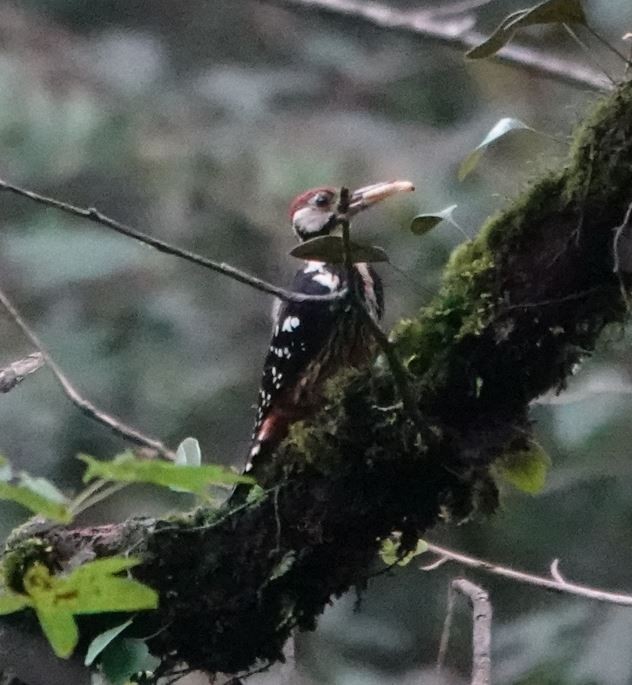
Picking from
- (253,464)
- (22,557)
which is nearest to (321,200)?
(253,464)

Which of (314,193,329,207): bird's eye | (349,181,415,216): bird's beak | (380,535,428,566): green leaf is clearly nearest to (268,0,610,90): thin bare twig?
(349,181,415,216): bird's beak

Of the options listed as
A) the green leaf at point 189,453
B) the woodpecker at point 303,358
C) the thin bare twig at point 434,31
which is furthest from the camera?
the thin bare twig at point 434,31

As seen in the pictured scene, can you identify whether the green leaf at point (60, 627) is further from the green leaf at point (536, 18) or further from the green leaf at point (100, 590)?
the green leaf at point (536, 18)

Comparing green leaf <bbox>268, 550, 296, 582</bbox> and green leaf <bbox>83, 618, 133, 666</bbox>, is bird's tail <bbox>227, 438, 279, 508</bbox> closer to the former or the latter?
green leaf <bbox>268, 550, 296, 582</bbox>

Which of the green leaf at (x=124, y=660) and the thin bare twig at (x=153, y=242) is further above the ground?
the thin bare twig at (x=153, y=242)

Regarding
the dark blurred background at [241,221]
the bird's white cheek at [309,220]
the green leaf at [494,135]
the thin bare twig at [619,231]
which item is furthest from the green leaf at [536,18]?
the dark blurred background at [241,221]

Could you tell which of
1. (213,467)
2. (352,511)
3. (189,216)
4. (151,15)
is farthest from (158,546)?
(151,15)
